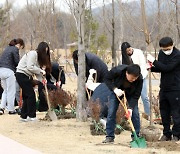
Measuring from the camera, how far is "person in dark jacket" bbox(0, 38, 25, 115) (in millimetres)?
10453

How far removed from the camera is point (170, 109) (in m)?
7.46

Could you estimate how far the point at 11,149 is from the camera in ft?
21.3

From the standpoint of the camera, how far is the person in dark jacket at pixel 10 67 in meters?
10.5

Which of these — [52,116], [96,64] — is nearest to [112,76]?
[96,64]

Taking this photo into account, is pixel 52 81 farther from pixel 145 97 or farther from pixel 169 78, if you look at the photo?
pixel 169 78

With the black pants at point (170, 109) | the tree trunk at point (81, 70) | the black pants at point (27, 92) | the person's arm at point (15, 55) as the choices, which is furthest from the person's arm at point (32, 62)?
the black pants at point (170, 109)

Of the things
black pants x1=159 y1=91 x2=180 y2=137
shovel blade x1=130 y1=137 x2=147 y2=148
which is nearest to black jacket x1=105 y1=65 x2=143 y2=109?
shovel blade x1=130 y1=137 x2=147 y2=148

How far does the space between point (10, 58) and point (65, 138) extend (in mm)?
3469

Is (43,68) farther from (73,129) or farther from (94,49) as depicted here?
(94,49)

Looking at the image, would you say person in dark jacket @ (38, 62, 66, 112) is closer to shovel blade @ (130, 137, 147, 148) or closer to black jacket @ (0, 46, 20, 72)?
black jacket @ (0, 46, 20, 72)

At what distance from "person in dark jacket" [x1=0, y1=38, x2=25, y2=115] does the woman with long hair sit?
1216mm

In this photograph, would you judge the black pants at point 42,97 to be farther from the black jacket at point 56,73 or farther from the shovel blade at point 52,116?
the shovel blade at point 52,116

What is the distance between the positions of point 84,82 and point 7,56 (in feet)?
7.32

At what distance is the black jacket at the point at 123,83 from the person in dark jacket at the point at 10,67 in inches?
156
